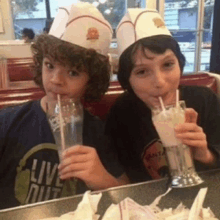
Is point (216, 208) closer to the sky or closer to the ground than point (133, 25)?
closer to the ground

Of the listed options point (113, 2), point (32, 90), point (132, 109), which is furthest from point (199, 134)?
point (113, 2)

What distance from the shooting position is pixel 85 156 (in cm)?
78

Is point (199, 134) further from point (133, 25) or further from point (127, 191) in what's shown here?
point (133, 25)

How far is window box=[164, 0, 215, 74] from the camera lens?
5.69 metres

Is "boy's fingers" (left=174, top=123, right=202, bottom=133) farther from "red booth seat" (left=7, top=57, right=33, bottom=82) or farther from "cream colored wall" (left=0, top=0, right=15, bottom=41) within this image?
"cream colored wall" (left=0, top=0, right=15, bottom=41)

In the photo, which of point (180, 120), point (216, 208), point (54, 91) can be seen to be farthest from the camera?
point (54, 91)

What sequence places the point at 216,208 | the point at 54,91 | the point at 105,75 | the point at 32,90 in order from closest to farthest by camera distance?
the point at 216,208 < the point at 54,91 < the point at 105,75 < the point at 32,90

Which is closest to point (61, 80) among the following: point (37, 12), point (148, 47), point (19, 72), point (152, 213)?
point (148, 47)

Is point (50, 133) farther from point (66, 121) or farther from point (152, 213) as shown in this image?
point (152, 213)

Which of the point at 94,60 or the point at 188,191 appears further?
the point at 94,60

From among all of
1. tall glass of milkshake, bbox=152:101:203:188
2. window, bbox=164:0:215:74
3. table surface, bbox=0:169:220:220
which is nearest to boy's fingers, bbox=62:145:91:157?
table surface, bbox=0:169:220:220

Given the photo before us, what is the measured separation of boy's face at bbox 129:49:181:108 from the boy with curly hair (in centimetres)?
17

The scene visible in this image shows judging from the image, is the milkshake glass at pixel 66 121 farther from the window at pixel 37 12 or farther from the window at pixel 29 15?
the window at pixel 29 15

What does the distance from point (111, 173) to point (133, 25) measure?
20.3 inches
